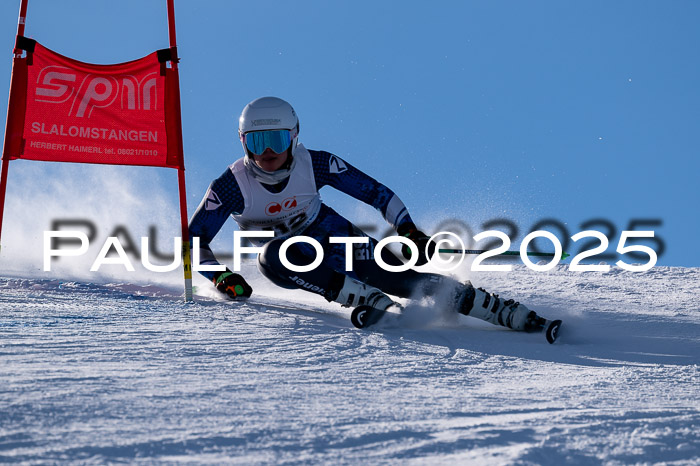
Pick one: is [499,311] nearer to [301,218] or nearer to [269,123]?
[301,218]

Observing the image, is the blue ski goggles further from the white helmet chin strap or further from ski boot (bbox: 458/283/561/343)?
ski boot (bbox: 458/283/561/343)

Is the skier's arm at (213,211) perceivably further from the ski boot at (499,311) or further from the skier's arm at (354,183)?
the ski boot at (499,311)

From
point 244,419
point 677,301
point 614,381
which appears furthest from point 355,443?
point 677,301

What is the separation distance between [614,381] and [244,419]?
4.59 ft

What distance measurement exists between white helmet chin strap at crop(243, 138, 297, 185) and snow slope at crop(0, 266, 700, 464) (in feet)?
2.74

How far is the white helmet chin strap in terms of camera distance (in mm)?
4445

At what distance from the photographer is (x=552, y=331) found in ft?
12.1

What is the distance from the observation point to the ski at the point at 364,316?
3.60 meters

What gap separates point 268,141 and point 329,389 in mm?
2456

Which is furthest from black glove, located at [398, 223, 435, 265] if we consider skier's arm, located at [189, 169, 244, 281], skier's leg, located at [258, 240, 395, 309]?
skier's arm, located at [189, 169, 244, 281]

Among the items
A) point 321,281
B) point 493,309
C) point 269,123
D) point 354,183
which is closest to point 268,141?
point 269,123

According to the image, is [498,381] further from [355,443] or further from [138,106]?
[138,106]

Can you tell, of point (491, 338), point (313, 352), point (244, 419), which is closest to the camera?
point (244, 419)

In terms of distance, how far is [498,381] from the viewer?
244 cm
